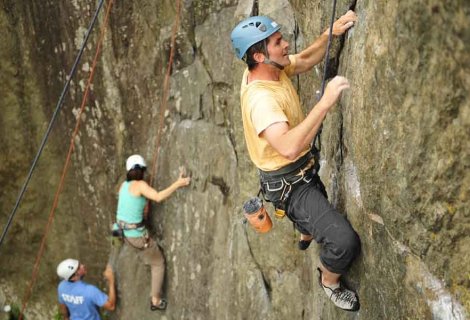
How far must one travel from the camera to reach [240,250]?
7.44 meters

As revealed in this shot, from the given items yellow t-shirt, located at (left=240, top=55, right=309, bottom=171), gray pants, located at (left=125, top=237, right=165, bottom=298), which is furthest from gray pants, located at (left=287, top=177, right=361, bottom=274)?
gray pants, located at (left=125, top=237, right=165, bottom=298)

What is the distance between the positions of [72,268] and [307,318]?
4069 millimetres

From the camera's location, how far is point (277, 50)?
417 centimetres

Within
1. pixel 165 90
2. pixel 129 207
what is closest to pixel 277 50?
pixel 165 90

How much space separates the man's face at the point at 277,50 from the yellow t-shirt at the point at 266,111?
17 cm

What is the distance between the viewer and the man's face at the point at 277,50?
13.6 feet

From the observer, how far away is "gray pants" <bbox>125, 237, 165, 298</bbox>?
29.3 feet

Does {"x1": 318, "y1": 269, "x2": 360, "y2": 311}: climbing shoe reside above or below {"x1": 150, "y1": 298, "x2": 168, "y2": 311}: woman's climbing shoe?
above

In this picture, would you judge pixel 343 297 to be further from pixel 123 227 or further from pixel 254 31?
pixel 123 227

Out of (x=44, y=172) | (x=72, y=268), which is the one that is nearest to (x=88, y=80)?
(x=44, y=172)

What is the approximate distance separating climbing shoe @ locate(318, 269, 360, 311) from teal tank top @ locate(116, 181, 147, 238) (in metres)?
4.59

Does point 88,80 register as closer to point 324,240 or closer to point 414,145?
point 324,240

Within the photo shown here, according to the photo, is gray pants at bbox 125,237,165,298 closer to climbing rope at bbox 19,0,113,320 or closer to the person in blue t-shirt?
the person in blue t-shirt

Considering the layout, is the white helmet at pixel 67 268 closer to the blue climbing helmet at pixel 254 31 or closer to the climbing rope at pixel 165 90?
the climbing rope at pixel 165 90
